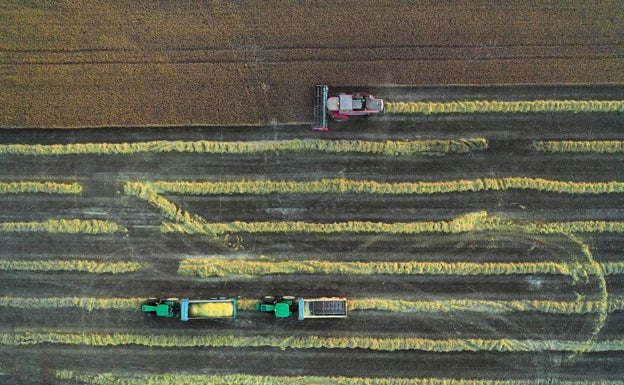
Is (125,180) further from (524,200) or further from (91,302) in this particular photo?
(524,200)

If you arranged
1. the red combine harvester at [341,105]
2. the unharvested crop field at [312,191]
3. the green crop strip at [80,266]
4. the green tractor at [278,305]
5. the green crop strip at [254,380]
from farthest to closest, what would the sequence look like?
the green crop strip at [80,266], the unharvested crop field at [312,191], the green crop strip at [254,380], the red combine harvester at [341,105], the green tractor at [278,305]

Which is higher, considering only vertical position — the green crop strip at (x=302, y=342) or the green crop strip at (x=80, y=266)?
the green crop strip at (x=80, y=266)

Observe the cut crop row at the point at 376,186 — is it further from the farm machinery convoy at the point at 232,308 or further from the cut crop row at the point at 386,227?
the farm machinery convoy at the point at 232,308

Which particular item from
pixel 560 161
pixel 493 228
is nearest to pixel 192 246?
pixel 493 228

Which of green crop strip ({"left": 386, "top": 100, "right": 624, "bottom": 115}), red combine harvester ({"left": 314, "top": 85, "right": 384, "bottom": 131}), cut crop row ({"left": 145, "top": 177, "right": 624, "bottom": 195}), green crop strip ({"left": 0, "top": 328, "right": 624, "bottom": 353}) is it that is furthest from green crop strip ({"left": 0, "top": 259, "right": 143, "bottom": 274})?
green crop strip ({"left": 386, "top": 100, "right": 624, "bottom": 115})

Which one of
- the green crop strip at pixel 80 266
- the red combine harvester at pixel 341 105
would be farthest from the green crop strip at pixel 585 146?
the green crop strip at pixel 80 266

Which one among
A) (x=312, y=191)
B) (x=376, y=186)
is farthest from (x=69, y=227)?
(x=376, y=186)

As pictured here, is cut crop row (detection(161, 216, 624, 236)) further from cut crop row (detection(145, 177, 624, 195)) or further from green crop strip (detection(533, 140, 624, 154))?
green crop strip (detection(533, 140, 624, 154))
